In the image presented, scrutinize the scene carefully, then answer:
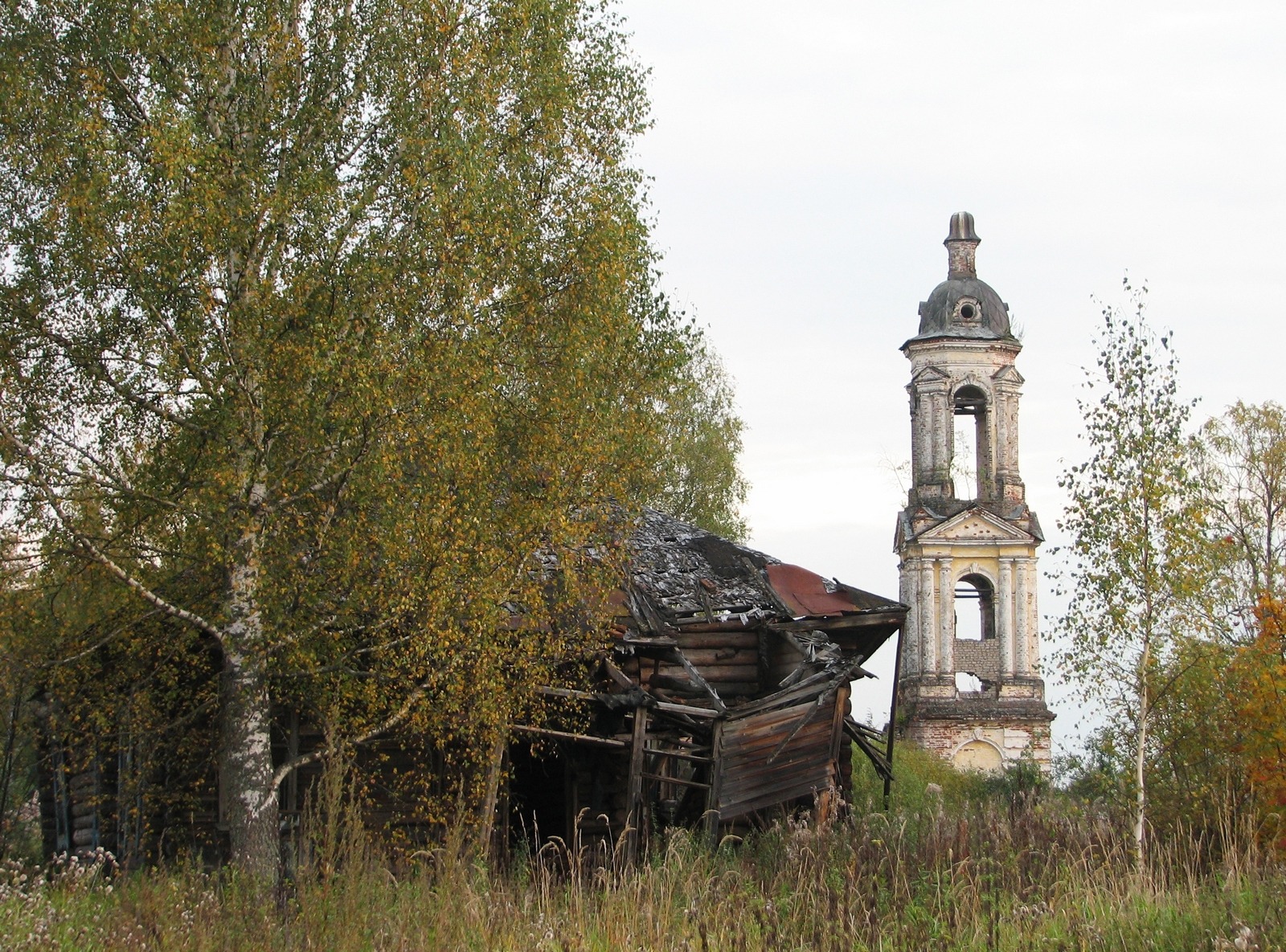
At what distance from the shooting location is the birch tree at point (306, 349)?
12.5 meters

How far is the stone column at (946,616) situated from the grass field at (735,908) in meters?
29.4

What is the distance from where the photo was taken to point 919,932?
8.47 m

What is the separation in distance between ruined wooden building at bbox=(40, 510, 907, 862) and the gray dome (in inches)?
866

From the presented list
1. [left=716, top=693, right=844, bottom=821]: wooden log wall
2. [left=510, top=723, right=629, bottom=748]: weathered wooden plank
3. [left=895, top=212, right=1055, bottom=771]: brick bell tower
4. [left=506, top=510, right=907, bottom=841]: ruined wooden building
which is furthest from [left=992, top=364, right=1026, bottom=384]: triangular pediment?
[left=510, top=723, right=629, bottom=748]: weathered wooden plank

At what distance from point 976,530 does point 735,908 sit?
32.4 m

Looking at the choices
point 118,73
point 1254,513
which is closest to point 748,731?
point 118,73

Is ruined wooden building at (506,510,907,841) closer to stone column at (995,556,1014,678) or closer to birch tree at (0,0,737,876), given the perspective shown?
birch tree at (0,0,737,876)

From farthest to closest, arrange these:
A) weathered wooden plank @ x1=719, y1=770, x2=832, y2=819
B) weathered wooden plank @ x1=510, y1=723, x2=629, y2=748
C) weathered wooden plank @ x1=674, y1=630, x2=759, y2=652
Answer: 1. weathered wooden plank @ x1=674, y1=630, x2=759, y2=652
2. weathered wooden plank @ x1=719, y1=770, x2=832, y2=819
3. weathered wooden plank @ x1=510, y1=723, x2=629, y2=748

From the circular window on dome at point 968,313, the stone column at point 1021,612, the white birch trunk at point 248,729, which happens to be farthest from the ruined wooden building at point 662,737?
the circular window on dome at point 968,313

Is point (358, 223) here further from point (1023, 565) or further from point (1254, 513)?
point (1023, 565)

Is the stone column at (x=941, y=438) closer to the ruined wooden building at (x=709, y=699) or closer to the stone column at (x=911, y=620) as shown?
the stone column at (x=911, y=620)

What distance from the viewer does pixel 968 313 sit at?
42.2 m

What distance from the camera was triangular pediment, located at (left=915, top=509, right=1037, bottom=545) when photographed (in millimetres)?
40156

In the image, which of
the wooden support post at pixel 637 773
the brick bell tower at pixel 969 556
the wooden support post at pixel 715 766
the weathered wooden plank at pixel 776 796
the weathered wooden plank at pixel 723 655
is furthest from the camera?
the brick bell tower at pixel 969 556
